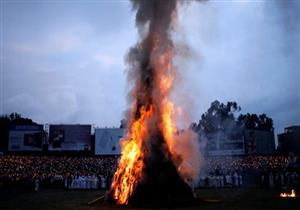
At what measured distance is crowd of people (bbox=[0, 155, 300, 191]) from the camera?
47.2 metres

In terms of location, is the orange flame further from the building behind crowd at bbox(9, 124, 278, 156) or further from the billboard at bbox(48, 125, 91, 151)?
the billboard at bbox(48, 125, 91, 151)

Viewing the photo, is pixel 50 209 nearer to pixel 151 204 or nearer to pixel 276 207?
pixel 151 204

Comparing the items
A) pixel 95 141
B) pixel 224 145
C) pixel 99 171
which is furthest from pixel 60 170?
pixel 224 145

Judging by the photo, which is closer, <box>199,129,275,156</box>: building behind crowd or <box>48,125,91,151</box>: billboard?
<box>48,125,91,151</box>: billboard

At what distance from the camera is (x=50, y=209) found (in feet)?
77.6

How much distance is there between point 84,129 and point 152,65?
1455 inches

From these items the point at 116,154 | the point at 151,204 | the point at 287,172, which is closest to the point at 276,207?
the point at 151,204

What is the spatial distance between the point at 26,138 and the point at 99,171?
1564cm

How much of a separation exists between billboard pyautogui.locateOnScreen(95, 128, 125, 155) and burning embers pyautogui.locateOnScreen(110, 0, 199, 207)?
112ft

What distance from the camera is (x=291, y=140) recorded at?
7631 centimetres

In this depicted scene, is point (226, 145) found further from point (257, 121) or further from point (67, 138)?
point (257, 121)

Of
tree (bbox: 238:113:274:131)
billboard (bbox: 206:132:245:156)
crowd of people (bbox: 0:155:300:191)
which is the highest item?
tree (bbox: 238:113:274:131)

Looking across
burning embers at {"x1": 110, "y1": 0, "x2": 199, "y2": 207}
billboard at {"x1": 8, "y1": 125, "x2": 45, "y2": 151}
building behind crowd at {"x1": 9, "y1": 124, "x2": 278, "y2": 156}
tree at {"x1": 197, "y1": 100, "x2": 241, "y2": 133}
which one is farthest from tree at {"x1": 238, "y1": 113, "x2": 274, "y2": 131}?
burning embers at {"x1": 110, "y1": 0, "x2": 199, "y2": 207}

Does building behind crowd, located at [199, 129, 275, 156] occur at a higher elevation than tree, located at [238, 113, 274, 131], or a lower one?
lower
